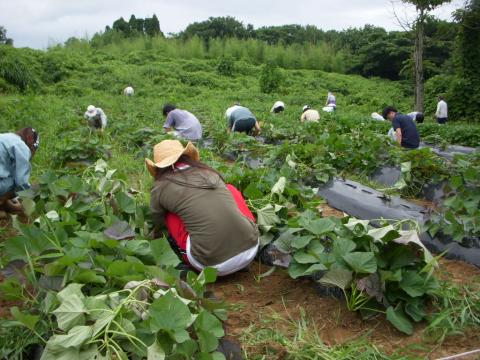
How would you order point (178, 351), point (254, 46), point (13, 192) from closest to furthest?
point (178, 351)
point (13, 192)
point (254, 46)

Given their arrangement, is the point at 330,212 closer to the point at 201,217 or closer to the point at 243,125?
the point at 201,217

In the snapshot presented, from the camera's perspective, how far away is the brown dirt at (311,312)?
6.79 ft

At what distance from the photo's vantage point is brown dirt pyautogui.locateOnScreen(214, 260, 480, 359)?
207 centimetres

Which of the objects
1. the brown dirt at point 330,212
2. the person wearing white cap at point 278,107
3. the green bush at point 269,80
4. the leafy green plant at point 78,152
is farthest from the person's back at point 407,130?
the green bush at point 269,80

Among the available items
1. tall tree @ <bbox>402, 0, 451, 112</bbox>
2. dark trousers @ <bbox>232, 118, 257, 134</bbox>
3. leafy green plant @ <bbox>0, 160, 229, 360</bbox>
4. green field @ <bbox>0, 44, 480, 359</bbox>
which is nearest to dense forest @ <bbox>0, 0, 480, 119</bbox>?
tall tree @ <bbox>402, 0, 451, 112</bbox>

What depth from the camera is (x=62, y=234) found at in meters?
2.37

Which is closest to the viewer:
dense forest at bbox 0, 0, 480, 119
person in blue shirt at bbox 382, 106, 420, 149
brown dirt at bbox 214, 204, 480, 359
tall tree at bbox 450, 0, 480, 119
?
brown dirt at bbox 214, 204, 480, 359

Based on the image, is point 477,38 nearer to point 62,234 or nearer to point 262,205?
point 262,205

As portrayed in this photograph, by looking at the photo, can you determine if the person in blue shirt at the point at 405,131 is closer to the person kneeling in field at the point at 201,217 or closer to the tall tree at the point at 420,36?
the person kneeling in field at the point at 201,217

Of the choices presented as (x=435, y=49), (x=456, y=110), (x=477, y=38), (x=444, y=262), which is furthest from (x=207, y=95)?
(x=435, y=49)

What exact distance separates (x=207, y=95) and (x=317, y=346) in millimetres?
15649

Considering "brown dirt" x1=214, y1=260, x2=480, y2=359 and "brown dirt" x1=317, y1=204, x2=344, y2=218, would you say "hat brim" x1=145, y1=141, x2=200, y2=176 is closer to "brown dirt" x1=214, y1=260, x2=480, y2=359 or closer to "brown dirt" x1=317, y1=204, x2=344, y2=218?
"brown dirt" x1=214, y1=260, x2=480, y2=359

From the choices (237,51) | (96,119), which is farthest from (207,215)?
(237,51)

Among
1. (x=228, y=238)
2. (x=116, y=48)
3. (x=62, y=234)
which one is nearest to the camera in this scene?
(x=62, y=234)
